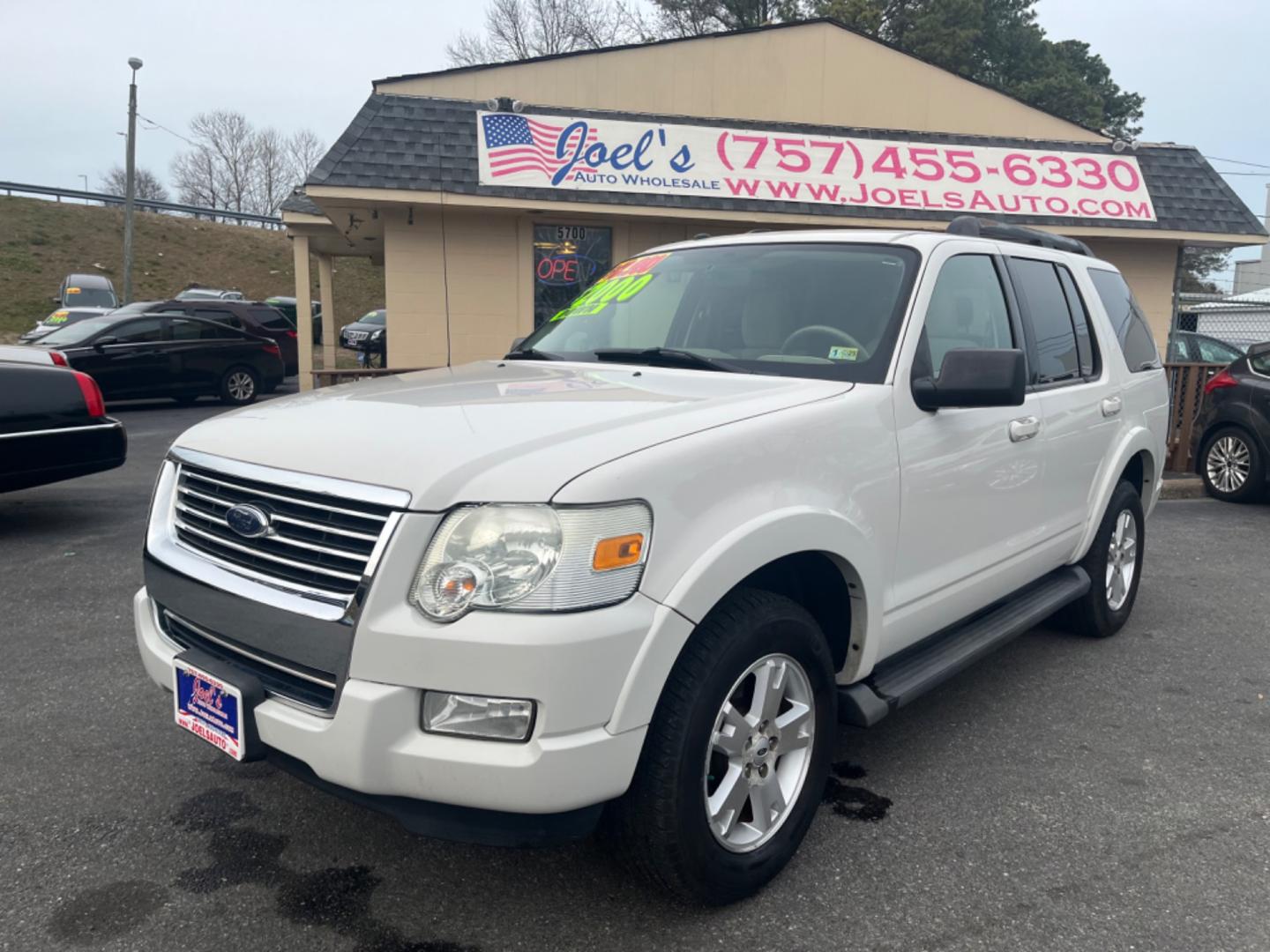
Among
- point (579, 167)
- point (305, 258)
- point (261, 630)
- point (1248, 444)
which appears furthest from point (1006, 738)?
point (305, 258)

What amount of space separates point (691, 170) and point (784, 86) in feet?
8.93

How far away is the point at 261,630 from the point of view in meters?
2.40

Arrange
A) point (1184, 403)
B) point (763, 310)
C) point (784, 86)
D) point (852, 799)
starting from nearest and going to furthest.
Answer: point (852, 799) → point (763, 310) → point (1184, 403) → point (784, 86)

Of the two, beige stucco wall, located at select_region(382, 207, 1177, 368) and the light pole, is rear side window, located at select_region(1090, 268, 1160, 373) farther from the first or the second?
the light pole

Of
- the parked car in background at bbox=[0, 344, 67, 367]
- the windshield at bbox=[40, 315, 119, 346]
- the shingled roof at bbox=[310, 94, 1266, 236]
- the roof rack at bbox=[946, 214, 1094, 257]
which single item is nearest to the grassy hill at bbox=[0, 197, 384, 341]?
the windshield at bbox=[40, 315, 119, 346]

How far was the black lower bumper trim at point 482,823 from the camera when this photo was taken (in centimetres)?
222

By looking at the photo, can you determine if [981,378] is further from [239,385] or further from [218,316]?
[218,316]

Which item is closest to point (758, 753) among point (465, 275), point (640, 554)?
point (640, 554)

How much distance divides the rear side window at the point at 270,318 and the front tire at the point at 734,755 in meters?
17.3

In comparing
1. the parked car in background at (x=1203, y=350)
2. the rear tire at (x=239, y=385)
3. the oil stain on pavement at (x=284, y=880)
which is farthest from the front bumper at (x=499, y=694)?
the rear tire at (x=239, y=385)

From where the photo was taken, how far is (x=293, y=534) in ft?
7.91

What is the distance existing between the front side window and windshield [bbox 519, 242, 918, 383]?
0.52ft

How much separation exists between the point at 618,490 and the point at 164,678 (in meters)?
1.49

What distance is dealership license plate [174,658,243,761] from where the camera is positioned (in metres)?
2.42
